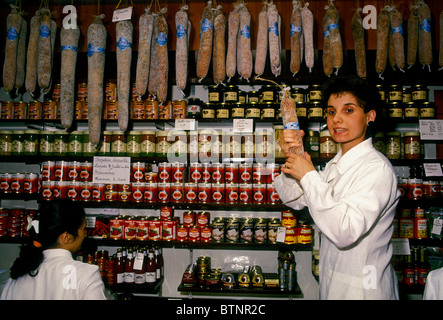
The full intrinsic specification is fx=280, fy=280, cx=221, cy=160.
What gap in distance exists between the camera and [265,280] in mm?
2705

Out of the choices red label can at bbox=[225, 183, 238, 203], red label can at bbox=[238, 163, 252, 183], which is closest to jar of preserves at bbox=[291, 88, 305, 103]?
red label can at bbox=[238, 163, 252, 183]

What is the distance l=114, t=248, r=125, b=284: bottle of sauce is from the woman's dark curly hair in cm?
129

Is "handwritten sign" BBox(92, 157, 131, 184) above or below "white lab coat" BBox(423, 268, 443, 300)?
above

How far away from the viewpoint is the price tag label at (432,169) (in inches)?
100

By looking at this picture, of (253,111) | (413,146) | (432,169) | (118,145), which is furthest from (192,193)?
(432,169)

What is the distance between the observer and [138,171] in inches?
104

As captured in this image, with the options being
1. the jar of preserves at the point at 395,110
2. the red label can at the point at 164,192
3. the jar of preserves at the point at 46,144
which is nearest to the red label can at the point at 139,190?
the red label can at the point at 164,192

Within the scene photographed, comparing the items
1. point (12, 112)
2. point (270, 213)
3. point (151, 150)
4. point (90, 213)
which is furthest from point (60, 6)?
point (270, 213)

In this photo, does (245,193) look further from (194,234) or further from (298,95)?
(298,95)

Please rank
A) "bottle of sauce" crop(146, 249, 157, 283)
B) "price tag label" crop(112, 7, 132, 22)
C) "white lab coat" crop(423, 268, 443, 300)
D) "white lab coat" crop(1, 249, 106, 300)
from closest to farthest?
1. "white lab coat" crop(423, 268, 443, 300)
2. "white lab coat" crop(1, 249, 106, 300)
3. "price tag label" crop(112, 7, 132, 22)
4. "bottle of sauce" crop(146, 249, 157, 283)

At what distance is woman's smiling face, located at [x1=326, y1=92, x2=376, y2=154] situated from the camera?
1.43 metres

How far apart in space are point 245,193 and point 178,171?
0.65 m

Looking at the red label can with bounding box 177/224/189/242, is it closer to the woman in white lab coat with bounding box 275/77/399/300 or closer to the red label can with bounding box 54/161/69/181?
the red label can with bounding box 54/161/69/181

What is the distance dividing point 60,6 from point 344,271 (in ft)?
11.9
